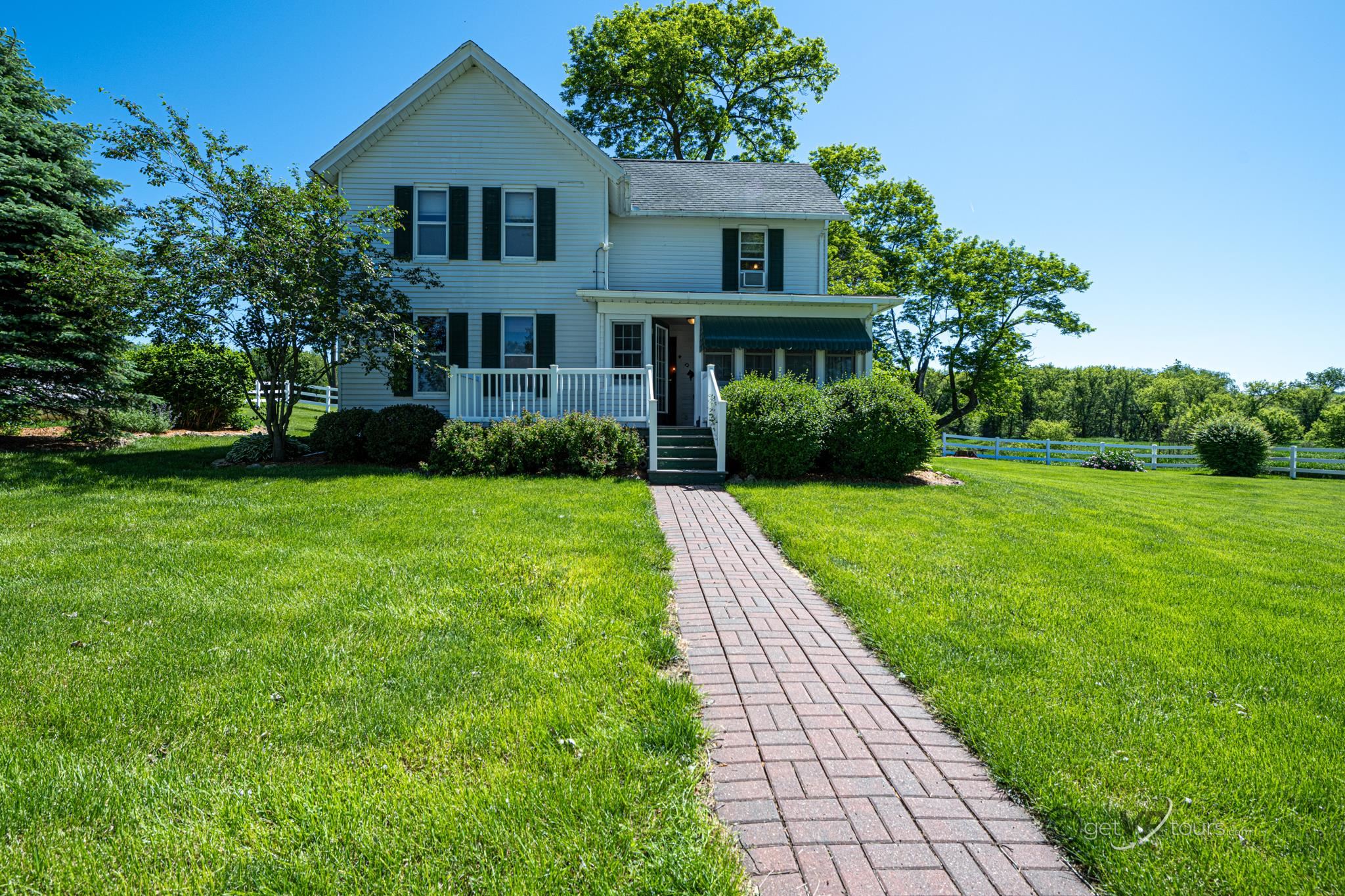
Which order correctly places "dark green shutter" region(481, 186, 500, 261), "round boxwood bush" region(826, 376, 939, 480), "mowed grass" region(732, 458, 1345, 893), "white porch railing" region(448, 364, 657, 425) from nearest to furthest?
"mowed grass" region(732, 458, 1345, 893)
"round boxwood bush" region(826, 376, 939, 480)
"white porch railing" region(448, 364, 657, 425)
"dark green shutter" region(481, 186, 500, 261)

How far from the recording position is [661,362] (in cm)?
1589

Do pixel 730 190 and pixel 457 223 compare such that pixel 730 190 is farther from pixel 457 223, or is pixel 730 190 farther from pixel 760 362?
pixel 457 223

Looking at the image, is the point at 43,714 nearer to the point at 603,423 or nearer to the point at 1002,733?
the point at 1002,733

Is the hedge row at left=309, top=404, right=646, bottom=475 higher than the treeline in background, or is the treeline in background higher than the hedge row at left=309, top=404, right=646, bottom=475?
the treeline in background

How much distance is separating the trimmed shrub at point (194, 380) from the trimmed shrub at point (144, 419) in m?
0.54

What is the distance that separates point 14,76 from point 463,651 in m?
17.5

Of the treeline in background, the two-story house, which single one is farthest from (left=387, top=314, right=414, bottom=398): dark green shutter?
the treeline in background

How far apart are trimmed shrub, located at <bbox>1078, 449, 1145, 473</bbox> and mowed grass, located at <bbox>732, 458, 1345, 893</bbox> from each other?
15.1m

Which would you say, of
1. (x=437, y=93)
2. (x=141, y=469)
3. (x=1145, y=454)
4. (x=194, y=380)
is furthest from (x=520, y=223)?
(x=1145, y=454)

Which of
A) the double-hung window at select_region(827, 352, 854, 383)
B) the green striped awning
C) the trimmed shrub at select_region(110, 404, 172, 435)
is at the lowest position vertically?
the trimmed shrub at select_region(110, 404, 172, 435)

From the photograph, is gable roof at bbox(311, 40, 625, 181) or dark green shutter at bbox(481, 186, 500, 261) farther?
dark green shutter at bbox(481, 186, 500, 261)

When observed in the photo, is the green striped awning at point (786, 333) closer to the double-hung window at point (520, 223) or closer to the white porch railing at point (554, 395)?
the white porch railing at point (554, 395)

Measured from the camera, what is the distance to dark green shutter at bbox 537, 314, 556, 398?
48.0 feet

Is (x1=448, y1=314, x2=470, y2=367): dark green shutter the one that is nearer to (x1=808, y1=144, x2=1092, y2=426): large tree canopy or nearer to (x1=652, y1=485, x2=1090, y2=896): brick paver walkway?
(x1=652, y1=485, x2=1090, y2=896): brick paver walkway
